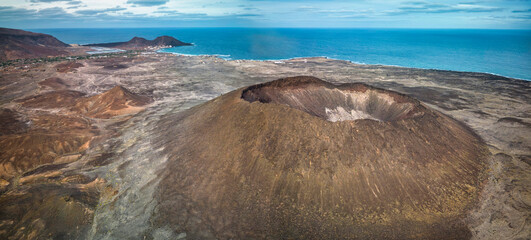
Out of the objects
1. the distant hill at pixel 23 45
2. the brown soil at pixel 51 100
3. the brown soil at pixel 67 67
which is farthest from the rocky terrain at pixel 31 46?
the brown soil at pixel 51 100

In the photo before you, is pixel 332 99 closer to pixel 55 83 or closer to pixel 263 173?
pixel 263 173

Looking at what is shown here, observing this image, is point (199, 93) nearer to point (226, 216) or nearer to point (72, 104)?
point (72, 104)

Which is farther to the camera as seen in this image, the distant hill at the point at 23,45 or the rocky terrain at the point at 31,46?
the rocky terrain at the point at 31,46

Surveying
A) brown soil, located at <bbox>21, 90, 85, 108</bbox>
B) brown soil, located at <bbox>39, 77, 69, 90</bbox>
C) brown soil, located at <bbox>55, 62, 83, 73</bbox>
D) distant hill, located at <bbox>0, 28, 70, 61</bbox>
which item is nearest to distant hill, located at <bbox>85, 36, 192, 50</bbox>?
distant hill, located at <bbox>0, 28, 70, 61</bbox>

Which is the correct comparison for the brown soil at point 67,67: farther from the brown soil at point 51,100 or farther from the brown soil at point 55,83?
the brown soil at point 51,100

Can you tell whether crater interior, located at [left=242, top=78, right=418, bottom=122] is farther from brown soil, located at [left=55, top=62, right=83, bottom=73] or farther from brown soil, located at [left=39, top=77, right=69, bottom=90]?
brown soil, located at [left=55, top=62, right=83, bottom=73]

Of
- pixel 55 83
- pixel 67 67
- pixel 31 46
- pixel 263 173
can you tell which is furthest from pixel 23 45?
pixel 263 173
